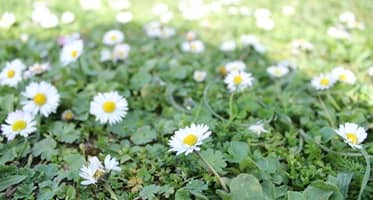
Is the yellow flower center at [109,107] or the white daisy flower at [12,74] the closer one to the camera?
the yellow flower center at [109,107]

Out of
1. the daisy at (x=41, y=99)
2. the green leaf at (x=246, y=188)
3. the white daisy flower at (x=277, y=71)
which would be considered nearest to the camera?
the green leaf at (x=246, y=188)

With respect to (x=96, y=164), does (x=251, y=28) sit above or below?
below

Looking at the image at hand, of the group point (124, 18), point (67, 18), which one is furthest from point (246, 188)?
point (67, 18)

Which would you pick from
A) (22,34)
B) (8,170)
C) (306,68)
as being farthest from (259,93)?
(22,34)

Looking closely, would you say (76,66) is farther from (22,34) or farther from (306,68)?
(306,68)

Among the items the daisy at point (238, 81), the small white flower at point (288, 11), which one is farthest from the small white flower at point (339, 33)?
the daisy at point (238, 81)

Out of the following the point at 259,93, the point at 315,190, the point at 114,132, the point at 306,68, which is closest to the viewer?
the point at 315,190

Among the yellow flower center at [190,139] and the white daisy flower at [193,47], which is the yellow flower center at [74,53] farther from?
the yellow flower center at [190,139]

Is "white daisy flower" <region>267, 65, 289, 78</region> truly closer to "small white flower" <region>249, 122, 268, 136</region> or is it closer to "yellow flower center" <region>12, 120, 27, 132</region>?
"small white flower" <region>249, 122, 268, 136</region>
